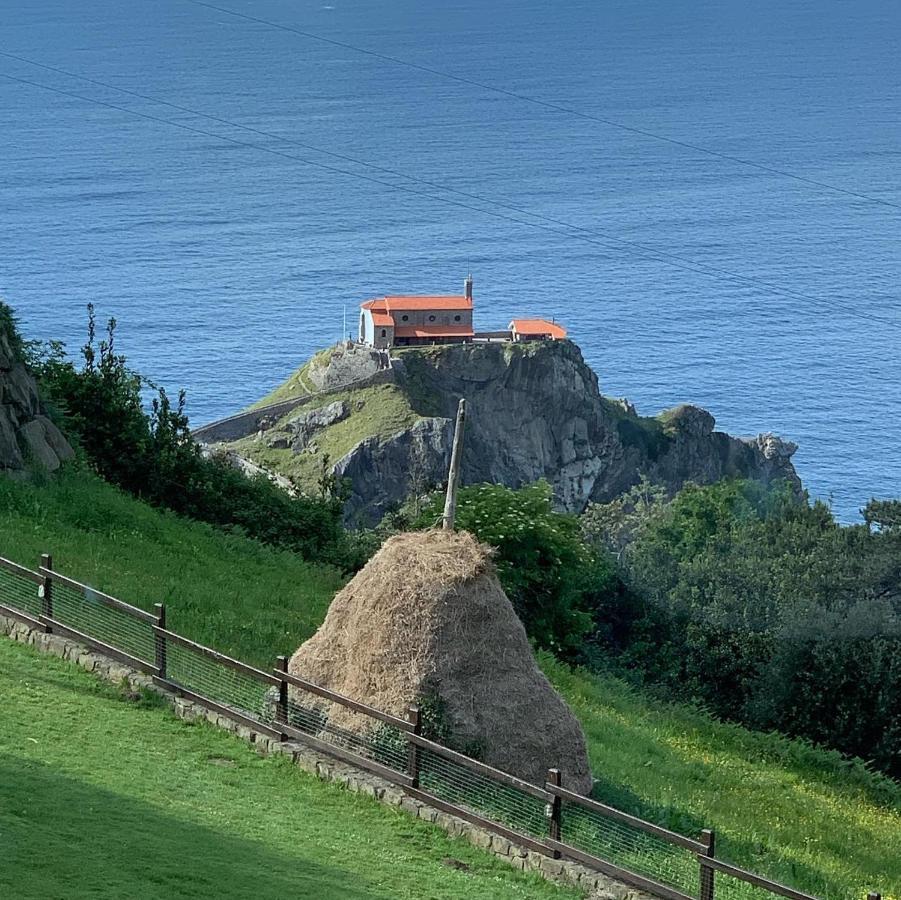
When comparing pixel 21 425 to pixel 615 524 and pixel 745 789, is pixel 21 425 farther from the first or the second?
pixel 615 524

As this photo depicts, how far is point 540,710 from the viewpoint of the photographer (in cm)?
1934

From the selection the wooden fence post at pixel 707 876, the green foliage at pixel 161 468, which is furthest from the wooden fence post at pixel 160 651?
the green foliage at pixel 161 468

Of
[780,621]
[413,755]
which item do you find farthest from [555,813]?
[780,621]

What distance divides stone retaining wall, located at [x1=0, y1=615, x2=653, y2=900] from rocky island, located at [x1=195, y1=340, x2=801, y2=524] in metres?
101

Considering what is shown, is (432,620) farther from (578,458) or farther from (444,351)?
(578,458)

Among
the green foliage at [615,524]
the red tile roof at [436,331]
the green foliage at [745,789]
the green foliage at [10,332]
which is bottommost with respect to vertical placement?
the green foliage at [745,789]

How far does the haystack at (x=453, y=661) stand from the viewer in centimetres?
1880

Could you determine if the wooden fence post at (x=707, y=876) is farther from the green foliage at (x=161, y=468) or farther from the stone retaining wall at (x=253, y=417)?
the stone retaining wall at (x=253, y=417)

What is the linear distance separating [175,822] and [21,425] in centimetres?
2085

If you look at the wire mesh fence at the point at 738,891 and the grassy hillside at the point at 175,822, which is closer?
the grassy hillside at the point at 175,822

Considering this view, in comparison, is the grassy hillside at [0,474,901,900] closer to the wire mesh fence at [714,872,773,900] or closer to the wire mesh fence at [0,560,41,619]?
the wire mesh fence at [714,872,773,900]

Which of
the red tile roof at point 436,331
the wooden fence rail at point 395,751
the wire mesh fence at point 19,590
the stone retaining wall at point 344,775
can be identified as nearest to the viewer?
the wooden fence rail at point 395,751

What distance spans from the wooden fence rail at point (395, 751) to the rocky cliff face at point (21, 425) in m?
11.6

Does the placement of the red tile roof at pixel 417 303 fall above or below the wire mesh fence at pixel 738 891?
above
